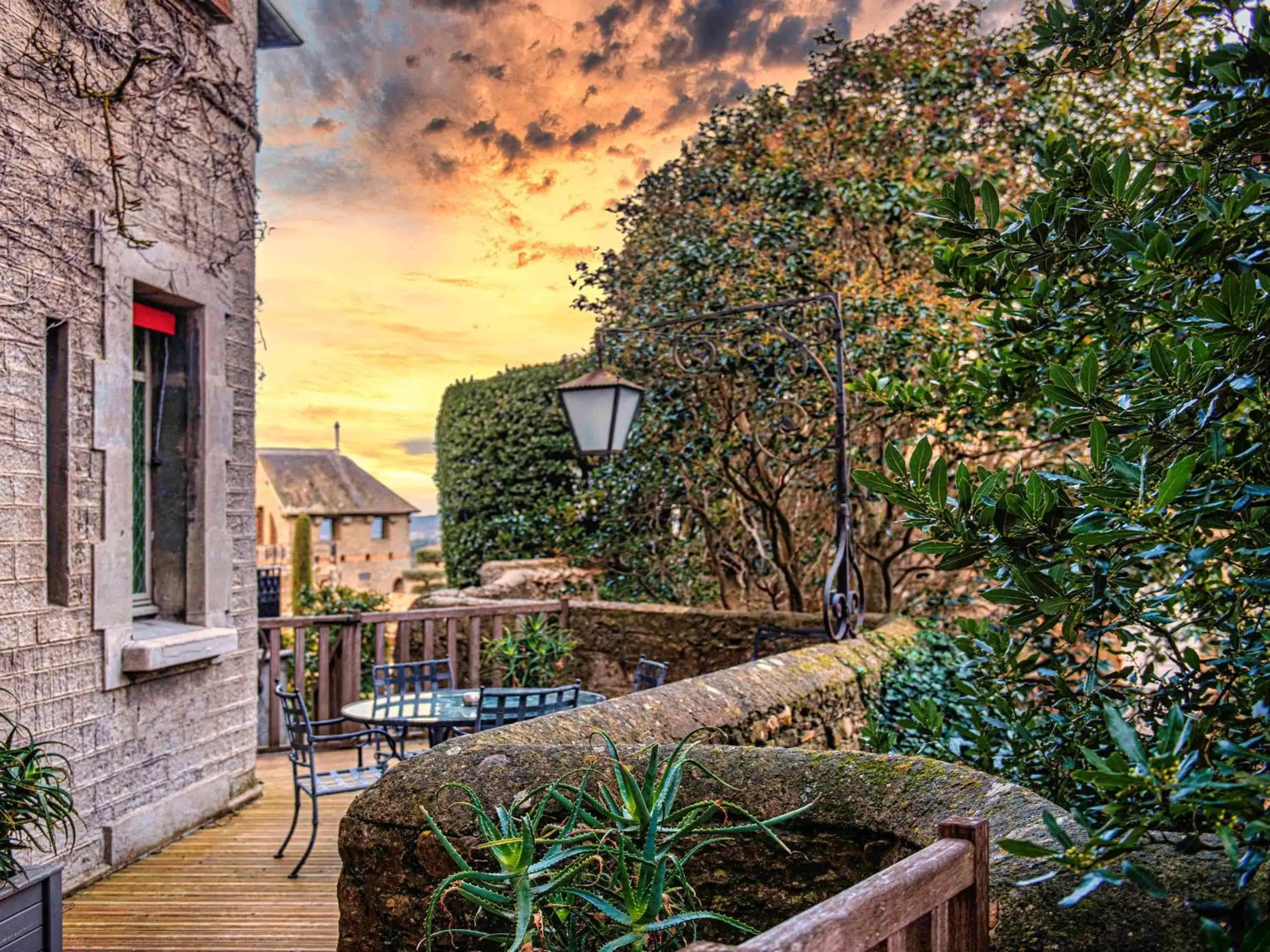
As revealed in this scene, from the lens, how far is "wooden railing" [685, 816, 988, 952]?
1279mm

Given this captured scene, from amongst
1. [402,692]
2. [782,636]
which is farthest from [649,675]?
[402,692]

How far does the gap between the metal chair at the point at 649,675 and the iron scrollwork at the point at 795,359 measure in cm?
98

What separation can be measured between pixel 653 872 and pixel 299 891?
345 cm

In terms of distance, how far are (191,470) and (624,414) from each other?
2380 mm

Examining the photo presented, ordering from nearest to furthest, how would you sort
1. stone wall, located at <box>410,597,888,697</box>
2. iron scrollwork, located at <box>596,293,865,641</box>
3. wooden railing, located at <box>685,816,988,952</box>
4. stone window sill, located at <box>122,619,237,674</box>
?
wooden railing, located at <box>685,816,988,952</box> < stone window sill, located at <box>122,619,237,674</box> < iron scrollwork, located at <box>596,293,865,641</box> < stone wall, located at <box>410,597,888,697</box>

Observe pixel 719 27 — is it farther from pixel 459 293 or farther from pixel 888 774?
pixel 888 774

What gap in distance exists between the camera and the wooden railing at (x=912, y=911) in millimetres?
1279

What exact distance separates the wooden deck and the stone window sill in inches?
37.6

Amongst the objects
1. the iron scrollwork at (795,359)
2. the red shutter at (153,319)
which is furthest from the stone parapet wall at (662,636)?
the red shutter at (153,319)

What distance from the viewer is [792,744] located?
4.50 m

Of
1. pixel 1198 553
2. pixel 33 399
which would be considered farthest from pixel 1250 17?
pixel 33 399

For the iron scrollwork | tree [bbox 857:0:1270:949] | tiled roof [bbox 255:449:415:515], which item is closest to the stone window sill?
the iron scrollwork

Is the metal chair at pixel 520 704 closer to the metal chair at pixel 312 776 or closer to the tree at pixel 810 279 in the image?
the metal chair at pixel 312 776

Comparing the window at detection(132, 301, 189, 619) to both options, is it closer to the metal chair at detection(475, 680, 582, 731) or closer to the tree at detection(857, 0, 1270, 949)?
the metal chair at detection(475, 680, 582, 731)
